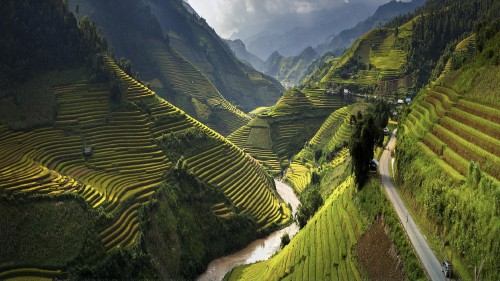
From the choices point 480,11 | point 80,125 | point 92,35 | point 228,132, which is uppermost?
point 480,11

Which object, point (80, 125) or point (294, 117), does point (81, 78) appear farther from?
point (294, 117)

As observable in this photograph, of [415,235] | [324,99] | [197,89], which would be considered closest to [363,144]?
[415,235]

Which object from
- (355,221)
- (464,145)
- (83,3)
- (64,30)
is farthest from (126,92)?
(83,3)

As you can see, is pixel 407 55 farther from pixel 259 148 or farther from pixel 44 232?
pixel 44 232

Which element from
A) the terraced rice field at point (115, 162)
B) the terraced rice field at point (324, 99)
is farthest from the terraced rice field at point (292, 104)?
the terraced rice field at point (115, 162)

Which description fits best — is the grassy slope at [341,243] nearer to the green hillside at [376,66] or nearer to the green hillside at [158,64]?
the green hillside at [376,66]
